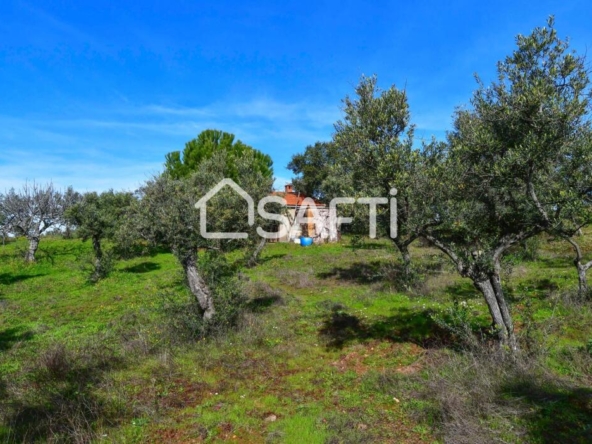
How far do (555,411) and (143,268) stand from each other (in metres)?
23.0

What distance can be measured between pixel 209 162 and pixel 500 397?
24645mm

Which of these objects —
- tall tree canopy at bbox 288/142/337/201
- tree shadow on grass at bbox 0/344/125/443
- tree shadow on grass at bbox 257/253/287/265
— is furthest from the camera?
tall tree canopy at bbox 288/142/337/201

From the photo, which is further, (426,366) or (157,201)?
(157,201)

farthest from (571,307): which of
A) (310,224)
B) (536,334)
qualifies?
(310,224)

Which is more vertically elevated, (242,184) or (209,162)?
(209,162)

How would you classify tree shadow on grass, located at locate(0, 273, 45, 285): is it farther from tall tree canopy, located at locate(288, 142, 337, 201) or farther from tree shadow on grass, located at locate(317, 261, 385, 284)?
tall tree canopy, located at locate(288, 142, 337, 201)

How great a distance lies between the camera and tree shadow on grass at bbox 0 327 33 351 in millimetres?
10266

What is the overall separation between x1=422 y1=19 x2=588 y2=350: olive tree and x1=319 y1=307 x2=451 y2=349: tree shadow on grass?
2326mm

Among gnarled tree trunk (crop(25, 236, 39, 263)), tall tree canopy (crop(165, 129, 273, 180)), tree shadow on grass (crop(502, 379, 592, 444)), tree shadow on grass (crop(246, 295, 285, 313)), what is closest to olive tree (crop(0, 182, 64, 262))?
gnarled tree trunk (crop(25, 236, 39, 263))

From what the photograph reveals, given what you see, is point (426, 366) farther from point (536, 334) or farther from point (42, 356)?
point (42, 356)

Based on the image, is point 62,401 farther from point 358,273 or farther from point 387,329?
point 358,273

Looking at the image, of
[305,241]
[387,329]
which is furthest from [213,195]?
[305,241]

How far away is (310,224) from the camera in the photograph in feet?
120

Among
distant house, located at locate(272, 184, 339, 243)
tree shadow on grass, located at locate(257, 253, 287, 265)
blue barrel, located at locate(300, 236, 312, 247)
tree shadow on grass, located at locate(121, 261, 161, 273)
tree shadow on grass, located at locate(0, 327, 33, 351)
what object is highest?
distant house, located at locate(272, 184, 339, 243)
